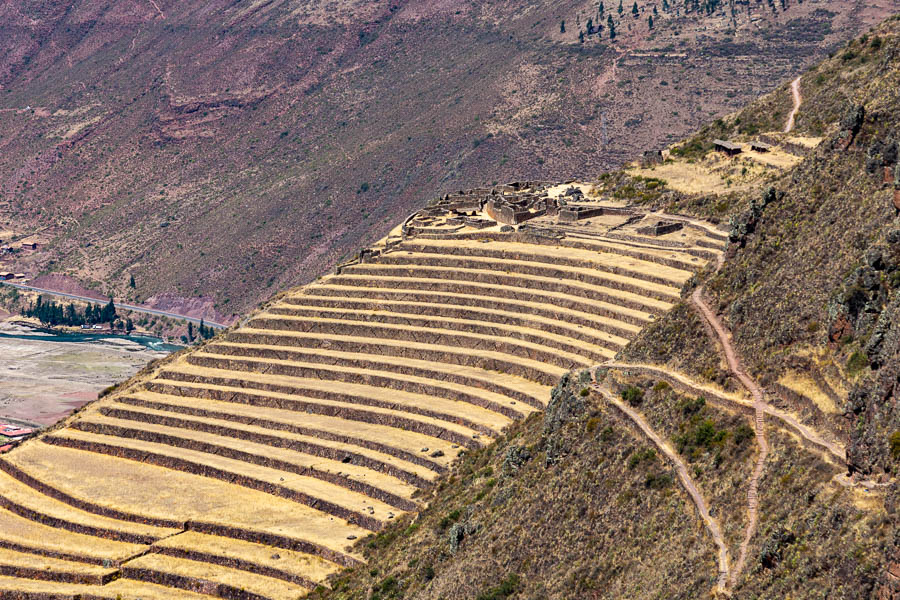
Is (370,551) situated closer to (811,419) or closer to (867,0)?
(811,419)

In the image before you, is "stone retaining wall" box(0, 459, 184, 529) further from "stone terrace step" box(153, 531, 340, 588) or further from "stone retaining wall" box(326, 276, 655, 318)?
"stone retaining wall" box(326, 276, 655, 318)

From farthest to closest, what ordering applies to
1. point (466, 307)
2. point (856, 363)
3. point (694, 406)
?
point (466, 307)
point (694, 406)
point (856, 363)

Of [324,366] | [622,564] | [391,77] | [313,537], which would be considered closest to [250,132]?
[391,77]

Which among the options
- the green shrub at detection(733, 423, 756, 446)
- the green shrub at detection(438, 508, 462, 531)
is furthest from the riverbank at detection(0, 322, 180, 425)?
the green shrub at detection(733, 423, 756, 446)

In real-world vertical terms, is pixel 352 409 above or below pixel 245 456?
above

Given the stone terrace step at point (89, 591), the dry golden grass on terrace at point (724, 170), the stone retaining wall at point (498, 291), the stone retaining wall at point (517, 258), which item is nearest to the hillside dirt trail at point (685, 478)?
the stone retaining wall at point (498, 291)

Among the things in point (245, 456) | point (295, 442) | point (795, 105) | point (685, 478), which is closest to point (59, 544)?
point (245, 456)

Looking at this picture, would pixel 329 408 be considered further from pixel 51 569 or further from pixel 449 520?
pixel 449 520

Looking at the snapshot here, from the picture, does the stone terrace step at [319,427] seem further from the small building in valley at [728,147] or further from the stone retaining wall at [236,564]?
the small building in valley at [728,147]
